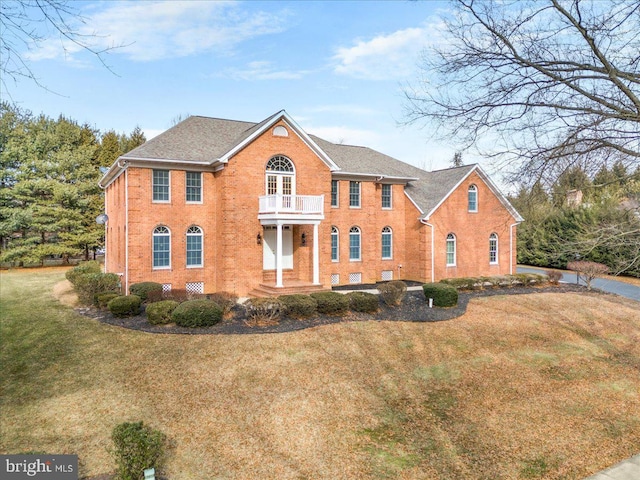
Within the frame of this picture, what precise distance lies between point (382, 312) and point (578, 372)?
7.03 m

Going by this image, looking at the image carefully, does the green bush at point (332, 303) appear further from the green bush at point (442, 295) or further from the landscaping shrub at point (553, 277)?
the landscaping shrub at point (553, 277)

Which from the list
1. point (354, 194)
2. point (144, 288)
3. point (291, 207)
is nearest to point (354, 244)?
point (354, 194)

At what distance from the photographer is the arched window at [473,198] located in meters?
26.9

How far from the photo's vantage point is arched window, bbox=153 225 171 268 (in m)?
20.0

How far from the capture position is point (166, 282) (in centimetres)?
2017

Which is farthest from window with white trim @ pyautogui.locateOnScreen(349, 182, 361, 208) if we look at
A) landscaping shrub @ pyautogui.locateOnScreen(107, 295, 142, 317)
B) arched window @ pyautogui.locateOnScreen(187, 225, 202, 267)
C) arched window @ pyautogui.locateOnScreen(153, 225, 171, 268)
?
landscaping shrub @ pyautogui.locateOnScreen(107, 295, 142, 317)

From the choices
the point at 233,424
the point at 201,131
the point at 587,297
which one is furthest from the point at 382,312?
the point at 201,131

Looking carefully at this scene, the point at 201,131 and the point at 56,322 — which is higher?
the point at 201,131

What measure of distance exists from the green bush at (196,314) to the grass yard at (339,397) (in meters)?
0.80

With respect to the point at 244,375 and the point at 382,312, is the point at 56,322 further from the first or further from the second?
the point at 382,312

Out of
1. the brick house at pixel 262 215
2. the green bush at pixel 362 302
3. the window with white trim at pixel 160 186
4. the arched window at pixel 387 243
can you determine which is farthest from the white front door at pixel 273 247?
the arched window at pixel 387 243

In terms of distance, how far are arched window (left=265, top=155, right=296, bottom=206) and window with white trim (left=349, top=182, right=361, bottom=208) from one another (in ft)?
16.3

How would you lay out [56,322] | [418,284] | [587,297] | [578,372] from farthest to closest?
1. [418,284]
2. [587,297]
3. [56,322]
4. [578,372]

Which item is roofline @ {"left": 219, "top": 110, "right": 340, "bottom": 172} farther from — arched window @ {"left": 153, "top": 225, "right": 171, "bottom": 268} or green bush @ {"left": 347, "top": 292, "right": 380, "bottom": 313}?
green bush @ {"left": 347, "top": 292, "right": 380, "bottom": 313}
